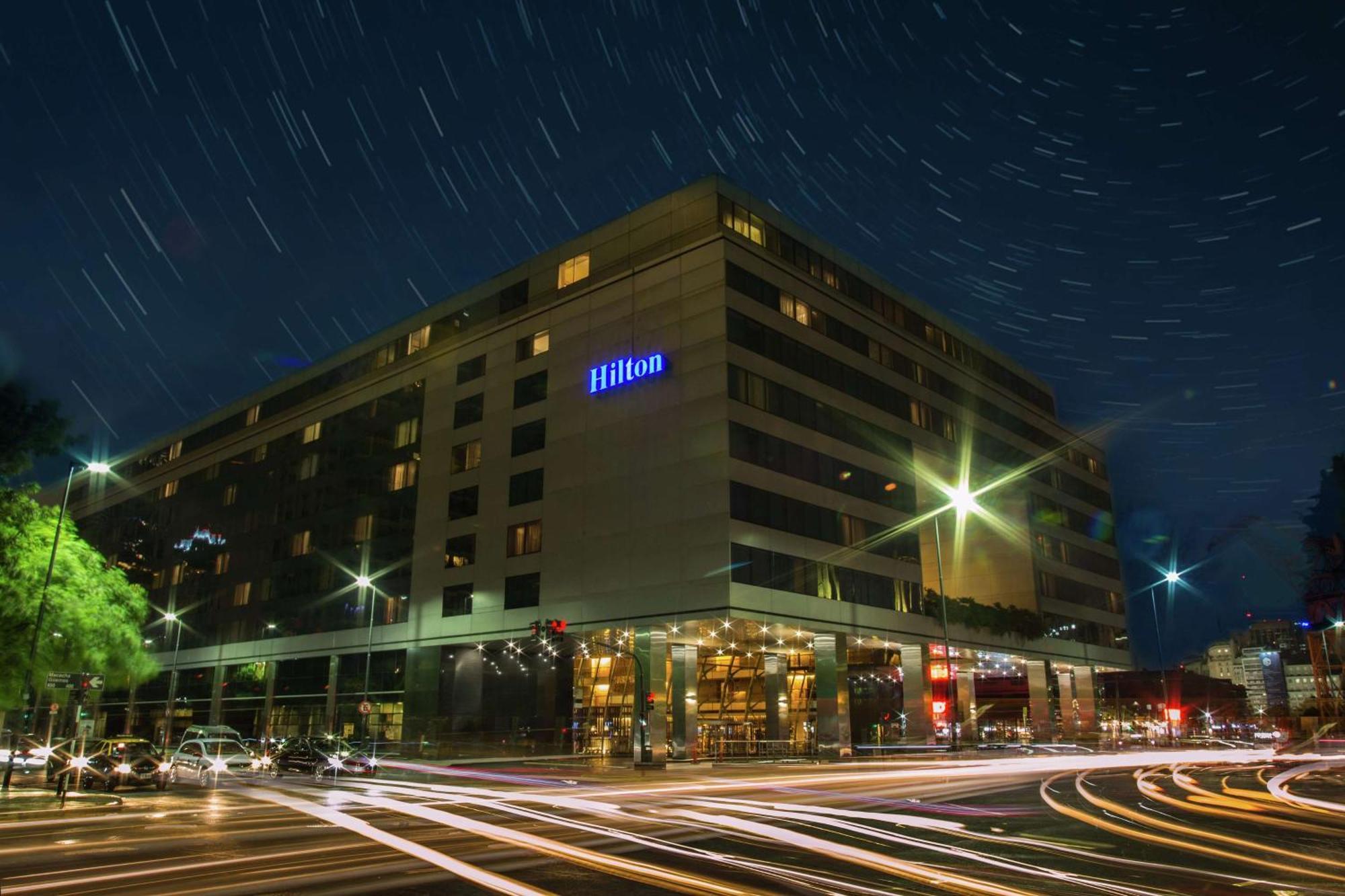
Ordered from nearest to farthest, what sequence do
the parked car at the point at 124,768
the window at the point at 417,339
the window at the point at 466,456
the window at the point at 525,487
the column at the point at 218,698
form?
the parked car at the point at 124,768 → the window at the point at 525,487 → the window at the point at 466,456 → the window at the point at 417,339 → the column at the point at 218,698

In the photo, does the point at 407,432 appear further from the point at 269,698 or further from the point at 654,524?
the point at 654,524

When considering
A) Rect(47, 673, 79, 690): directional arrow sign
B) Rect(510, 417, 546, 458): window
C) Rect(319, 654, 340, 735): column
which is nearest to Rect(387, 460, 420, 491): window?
Rect(510, 417, 546, 458): window

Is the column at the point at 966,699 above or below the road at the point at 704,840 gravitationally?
above

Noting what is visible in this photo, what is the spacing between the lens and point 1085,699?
8300 cm

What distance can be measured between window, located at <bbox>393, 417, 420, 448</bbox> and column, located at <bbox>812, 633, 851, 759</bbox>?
31797 millimetres

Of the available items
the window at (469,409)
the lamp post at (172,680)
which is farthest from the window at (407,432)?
the lamp post at (172,680)

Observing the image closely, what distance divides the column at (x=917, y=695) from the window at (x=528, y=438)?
86.4 feet

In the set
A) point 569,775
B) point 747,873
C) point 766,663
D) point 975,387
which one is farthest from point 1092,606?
point 747,873

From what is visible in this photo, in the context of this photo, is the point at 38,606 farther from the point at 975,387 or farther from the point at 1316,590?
the point at 1316,590

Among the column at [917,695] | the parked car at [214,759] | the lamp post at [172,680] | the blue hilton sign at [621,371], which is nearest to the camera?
the parked car at [214,759]

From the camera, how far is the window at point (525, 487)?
189 ft

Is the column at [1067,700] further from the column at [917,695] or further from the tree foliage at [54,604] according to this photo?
the tree foliage at [54,604]

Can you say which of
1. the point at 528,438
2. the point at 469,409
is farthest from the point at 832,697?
the point at 469,409

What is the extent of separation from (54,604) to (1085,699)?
7653cm
